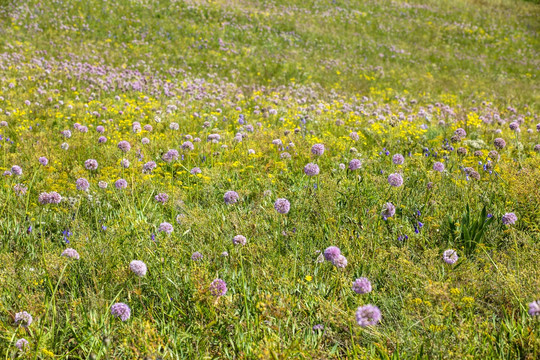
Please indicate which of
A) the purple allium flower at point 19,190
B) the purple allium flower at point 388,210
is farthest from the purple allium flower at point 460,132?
the purple allium flower at point 19,190

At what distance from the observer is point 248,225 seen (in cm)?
321

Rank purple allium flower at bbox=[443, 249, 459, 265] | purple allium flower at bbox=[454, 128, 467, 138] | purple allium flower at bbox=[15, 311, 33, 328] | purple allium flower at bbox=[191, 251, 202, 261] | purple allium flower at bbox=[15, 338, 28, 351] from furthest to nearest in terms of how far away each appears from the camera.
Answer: purple allium flower at bbox=[454, 128, 467, 138] → purple allium flower at bbox=[191, 251, 202, 261] → purple allium flower at bbox=[443, 249, 459, 265] → purple allium flower at bbox=[15, 311, 33, 328] → purple allium flower at bbox=[15, 338, 28, 351]

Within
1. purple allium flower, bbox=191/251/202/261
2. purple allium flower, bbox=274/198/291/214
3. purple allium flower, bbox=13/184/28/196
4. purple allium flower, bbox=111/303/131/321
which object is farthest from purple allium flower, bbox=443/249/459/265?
purple allium flower, bbox=13/184/28/196

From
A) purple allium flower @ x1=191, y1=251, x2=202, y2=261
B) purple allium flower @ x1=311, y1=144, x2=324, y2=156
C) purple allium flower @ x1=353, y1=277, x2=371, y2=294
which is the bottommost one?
purple allium flower @ x1=191, y1=251, x2=202, y2=261

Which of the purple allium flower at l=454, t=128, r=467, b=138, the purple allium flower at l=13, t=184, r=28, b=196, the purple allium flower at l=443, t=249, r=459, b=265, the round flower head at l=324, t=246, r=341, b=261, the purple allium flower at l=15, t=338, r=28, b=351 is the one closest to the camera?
the purple allium flower at l=15, t=338, r=28, b=351

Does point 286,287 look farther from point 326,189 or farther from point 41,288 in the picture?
point 41,288

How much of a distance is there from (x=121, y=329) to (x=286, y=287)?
1066 mm

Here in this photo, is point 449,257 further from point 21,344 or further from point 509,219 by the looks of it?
point 21,344

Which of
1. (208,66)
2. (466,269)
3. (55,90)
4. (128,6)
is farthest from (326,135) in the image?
(128,6)

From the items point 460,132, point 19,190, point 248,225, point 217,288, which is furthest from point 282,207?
point 460,132

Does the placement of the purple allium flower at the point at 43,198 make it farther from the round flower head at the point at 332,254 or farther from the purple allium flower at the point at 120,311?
the round flower head at the point at 332,254

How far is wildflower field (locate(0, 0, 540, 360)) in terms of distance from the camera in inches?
85.2

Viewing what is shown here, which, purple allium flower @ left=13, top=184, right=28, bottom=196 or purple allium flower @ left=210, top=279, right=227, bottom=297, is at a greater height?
purple allium flower @ left=210, top=279, right=227, bottom=297

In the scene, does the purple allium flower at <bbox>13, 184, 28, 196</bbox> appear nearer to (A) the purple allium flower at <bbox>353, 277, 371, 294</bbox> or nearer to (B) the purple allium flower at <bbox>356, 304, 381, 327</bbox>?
(A) the purple allium flower at <bbox>353, 277, 371, 294</bbox>
